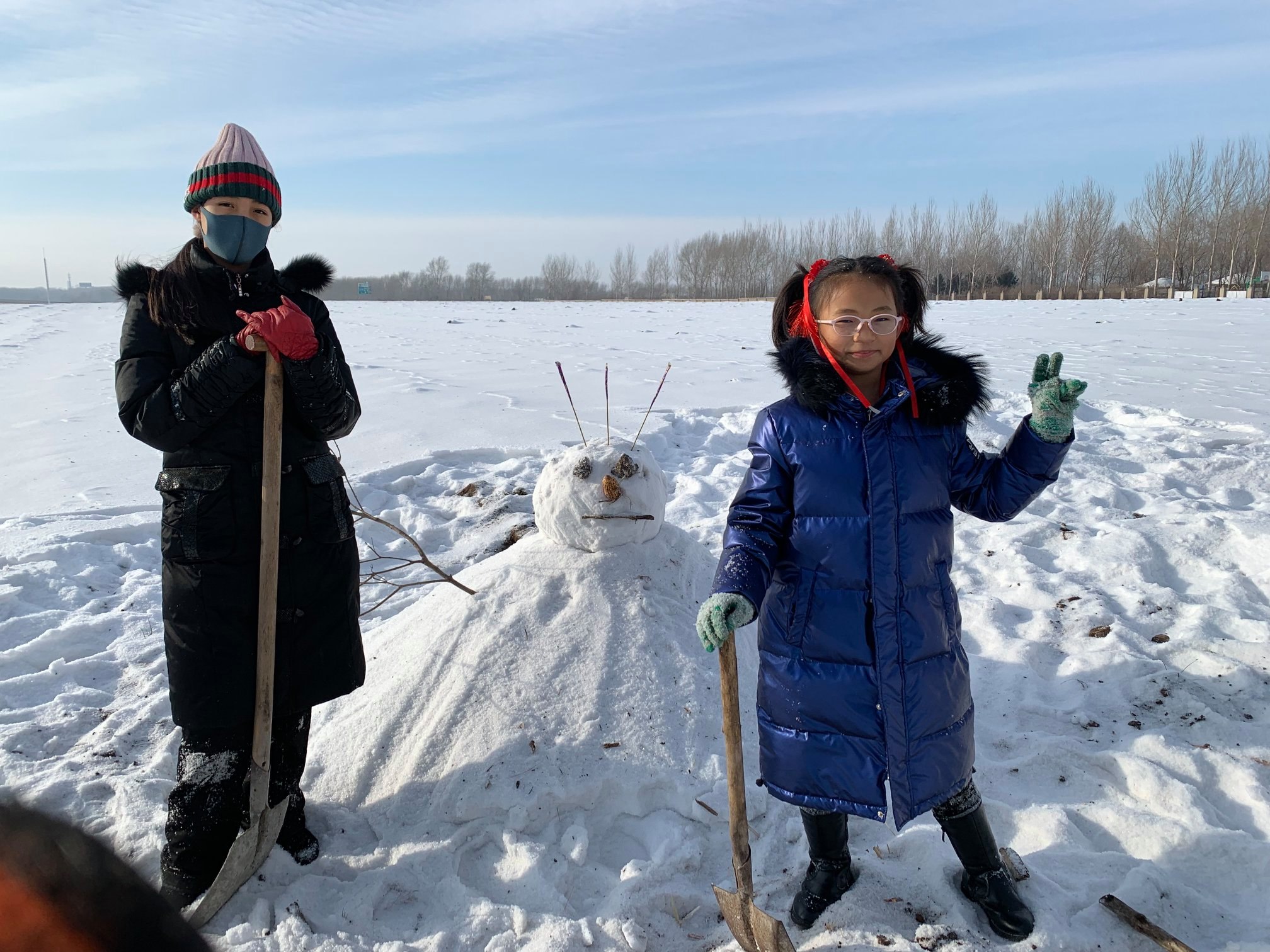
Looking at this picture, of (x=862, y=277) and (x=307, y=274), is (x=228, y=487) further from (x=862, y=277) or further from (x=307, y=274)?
(x=862, y=277)

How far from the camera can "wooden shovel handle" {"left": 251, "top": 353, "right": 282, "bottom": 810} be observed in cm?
198

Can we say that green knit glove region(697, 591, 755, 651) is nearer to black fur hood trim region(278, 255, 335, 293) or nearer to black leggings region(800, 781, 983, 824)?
black leggings region(800, 781, 983, 824)

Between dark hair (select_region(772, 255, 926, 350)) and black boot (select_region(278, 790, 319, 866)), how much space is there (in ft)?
6.08

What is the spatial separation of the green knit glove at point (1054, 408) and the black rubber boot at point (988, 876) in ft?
2.98

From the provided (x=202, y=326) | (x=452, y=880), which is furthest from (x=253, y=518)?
(x=452, y=880)

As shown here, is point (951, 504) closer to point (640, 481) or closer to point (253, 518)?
point (640, 481)

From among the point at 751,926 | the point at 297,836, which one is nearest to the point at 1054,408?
the point at 751,926

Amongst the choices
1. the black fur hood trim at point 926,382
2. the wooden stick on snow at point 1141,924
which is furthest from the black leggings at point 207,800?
the wooden stick on snow at point 1141,924

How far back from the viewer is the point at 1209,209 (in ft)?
109

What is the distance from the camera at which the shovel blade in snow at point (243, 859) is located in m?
1.98

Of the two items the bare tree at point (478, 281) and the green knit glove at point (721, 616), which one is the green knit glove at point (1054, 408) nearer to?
the green knit glove at point (721, 616)

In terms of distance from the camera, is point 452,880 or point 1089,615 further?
point 1089,615

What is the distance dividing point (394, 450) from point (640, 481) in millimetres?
3963

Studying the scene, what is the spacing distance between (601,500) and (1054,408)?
1.47 metres
